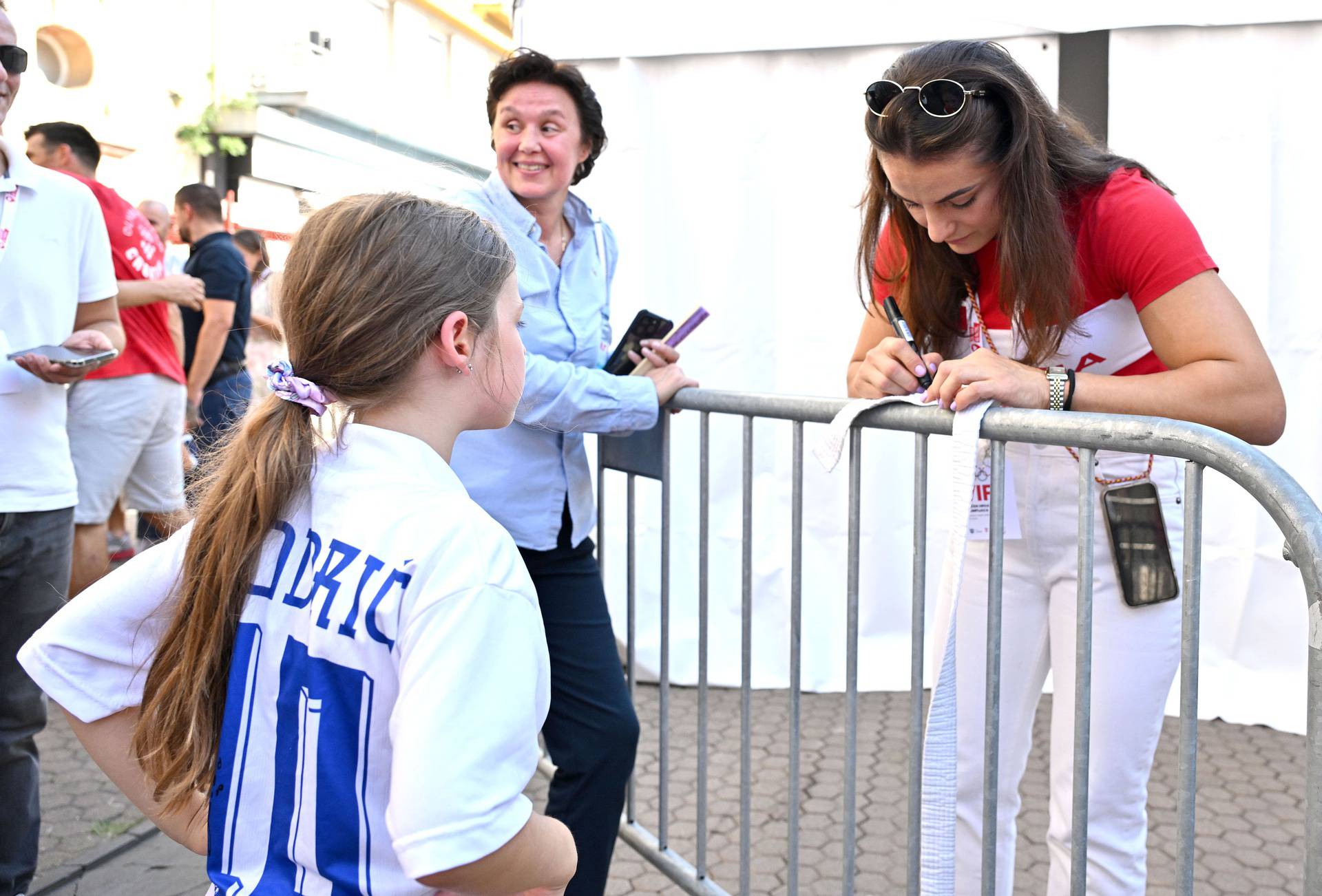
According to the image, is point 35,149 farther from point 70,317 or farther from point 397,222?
point 397,222

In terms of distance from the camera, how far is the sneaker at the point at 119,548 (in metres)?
6.33

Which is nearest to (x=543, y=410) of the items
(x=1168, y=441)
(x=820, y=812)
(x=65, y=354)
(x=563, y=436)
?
(x=563, y=436)

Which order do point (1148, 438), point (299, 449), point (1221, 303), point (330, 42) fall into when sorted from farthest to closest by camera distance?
point (330, 42)
point (1221, 303)
point (1148, 438)
point (299, 449)

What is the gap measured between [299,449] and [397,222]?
0.95 feet

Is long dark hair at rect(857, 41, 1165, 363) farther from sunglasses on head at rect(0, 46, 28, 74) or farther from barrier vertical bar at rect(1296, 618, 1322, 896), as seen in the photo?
sunglasses on head at rect(0, 46, 28, 74)

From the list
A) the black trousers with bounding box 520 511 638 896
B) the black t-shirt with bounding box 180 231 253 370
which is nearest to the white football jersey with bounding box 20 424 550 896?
the black trousers with bounding box 520 511 638 896

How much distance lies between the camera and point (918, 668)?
2158 millimetres

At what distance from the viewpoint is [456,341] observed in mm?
1413

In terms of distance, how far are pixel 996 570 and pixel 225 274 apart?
545 centimetres

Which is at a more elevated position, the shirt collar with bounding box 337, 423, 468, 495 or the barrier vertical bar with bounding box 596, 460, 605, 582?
the shirt collar with bounding box 337, 423, 468, 495

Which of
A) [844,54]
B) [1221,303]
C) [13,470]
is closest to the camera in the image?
[1221,303]

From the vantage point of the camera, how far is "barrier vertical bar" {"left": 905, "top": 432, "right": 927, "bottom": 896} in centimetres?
210

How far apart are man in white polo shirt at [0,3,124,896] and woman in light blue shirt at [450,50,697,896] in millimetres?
945

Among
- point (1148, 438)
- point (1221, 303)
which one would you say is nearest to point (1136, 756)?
point (1148, 438)
